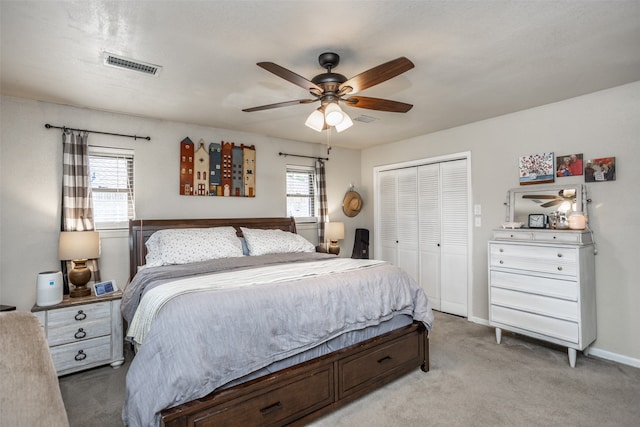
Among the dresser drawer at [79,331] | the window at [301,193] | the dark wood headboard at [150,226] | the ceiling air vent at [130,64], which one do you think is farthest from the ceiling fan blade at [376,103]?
the dresser drawer at [79,331]

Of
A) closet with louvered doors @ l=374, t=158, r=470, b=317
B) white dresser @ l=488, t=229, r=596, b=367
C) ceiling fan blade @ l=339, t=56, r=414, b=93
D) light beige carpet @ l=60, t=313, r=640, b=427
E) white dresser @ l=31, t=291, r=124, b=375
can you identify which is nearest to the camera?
ceiling fan blade @ l=339, t=56, r=414, b=93

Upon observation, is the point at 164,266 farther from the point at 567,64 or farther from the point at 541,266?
the point at 567,64

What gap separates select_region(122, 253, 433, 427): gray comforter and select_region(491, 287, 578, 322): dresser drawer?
4.68 ft

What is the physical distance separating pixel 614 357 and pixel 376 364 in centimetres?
233

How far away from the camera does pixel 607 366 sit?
289 centimetres

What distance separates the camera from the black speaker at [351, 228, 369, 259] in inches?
209

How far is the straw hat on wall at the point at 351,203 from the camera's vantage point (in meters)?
5.37

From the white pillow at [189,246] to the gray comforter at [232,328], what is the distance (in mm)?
510

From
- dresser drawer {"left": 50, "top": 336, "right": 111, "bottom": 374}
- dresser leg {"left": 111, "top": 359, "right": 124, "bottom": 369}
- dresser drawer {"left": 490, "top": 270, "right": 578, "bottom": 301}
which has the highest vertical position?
dresser drawer {"left": 490, "top": 270, "right": 578, "bottom": 301}

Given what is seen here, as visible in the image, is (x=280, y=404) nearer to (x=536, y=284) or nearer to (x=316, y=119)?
(x=316, y=119)

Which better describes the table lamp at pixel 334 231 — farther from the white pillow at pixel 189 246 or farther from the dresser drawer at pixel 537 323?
the dresser drawer at pixel 537 323

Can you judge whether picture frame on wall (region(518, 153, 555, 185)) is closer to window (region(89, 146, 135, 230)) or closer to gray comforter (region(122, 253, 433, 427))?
gray comforter (region(122, 253, 433, 427))

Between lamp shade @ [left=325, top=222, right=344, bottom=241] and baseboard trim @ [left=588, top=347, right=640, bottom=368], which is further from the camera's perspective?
lamp shade @ [left=325, top=222, right=344, bottom=241]

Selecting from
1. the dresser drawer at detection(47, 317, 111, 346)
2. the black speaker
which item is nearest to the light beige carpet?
the dresser drawer at detection(47, 317, 111, 346)
